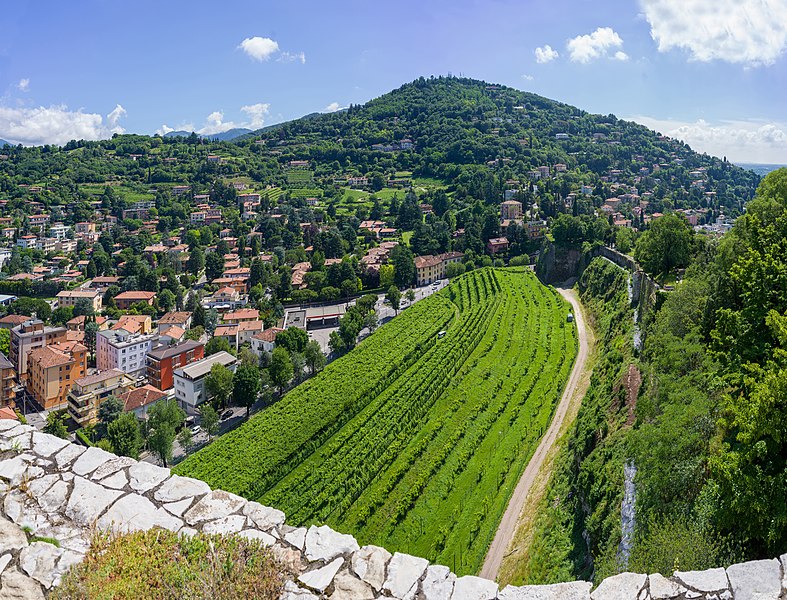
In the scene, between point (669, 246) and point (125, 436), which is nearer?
point (669, 246)

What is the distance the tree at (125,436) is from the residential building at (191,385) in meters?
6.60

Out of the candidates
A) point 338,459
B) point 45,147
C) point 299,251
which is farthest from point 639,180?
point 45,147

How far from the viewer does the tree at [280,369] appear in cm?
3743

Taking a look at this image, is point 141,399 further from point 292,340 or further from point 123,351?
point 292,340

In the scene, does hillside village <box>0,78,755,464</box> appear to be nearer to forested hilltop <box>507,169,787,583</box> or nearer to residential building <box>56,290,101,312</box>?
residential building <box>56,290,101,312</box>

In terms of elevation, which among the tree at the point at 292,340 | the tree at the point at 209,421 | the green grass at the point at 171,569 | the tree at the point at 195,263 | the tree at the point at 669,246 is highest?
the tree at the point at 669,246

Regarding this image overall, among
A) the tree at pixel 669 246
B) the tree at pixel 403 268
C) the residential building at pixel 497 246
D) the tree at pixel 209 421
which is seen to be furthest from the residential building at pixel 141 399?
the residential building at pixel 497 246

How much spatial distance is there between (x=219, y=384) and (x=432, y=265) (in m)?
36.3

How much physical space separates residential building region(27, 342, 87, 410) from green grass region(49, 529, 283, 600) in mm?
41494

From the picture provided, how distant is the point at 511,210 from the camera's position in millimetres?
76938

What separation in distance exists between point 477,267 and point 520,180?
115 ft

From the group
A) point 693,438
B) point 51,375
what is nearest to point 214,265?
Answer: point 51,375

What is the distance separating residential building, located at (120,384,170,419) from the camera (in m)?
36.1

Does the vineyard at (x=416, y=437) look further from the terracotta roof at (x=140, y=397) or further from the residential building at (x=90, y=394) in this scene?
the residential building at (x=90, y=394)
